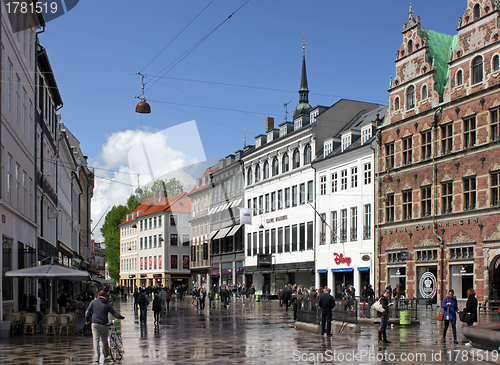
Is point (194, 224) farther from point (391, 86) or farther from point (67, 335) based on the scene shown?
point (67, 335)

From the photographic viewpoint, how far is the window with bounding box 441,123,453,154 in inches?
1528

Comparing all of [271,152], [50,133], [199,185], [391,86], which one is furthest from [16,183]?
[199,185]

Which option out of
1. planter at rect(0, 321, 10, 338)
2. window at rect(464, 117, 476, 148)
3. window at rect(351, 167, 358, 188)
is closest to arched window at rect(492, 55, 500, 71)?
window at rect(464, 117, 476, 148)

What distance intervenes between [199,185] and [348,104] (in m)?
34.6

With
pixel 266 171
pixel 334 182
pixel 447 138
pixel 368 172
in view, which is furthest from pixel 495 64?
pixel 266 171

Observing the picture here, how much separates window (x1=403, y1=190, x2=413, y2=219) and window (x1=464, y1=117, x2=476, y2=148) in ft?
21.1

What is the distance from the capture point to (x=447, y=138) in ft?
128

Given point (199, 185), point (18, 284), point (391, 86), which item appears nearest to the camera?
point (18, 284)

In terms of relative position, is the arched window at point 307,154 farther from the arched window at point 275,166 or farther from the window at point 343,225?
the window at point 343,225

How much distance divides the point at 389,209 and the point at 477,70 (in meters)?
12.1

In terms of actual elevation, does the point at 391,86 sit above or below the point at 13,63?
above

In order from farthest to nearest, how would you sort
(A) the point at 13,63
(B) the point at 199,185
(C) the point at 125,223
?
(C) the point at 125,223 → (B) the point at 199,185 → (A) the point at 13,63

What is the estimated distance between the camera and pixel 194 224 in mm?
86188

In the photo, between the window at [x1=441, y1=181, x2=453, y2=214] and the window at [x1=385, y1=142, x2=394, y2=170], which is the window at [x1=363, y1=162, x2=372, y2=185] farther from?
the window at [x1=441, y1=181, x2=453, y2=214]
